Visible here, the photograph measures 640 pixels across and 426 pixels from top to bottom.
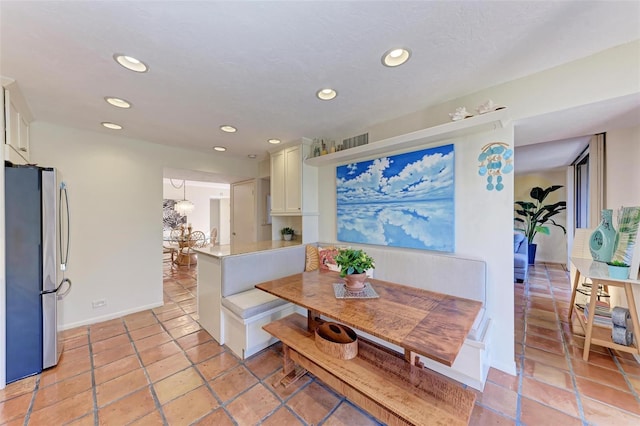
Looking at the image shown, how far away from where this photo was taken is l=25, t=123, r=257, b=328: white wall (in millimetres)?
2725

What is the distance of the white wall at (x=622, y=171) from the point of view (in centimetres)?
199

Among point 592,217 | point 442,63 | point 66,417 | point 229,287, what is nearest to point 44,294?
point 66,417

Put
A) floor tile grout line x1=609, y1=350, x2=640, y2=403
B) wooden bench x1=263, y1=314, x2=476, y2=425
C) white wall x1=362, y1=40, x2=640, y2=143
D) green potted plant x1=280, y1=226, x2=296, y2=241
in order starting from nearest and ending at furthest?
wooden bench x1=263, y1=314, x2=476, y2=425 → white wall x1=362, y1=40, x2=640, y2=143 → floor tile grout line x1=609, y1=350, x2=640, y2=403 → green potted plant x1=280, y1=226, x2=296, y2=241

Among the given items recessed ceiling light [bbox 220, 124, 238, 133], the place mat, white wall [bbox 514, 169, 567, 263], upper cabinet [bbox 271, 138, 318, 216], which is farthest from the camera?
white wall [bbox 514, 169, 567, 263]

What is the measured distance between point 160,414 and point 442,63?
3.07m

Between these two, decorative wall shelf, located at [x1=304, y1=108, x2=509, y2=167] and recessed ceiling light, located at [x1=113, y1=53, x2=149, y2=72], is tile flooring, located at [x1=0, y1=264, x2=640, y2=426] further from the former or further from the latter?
recessed ceiling light, located at [x1=113, y1=53, x2=149, y2=72]

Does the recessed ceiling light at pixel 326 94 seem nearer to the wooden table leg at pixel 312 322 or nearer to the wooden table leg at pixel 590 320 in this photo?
the wooden table leg at pixel 312 322

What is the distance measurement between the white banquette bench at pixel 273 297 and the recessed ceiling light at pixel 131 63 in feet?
5.42

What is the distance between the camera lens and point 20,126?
7.06 ft

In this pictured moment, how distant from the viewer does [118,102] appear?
2.12 metres

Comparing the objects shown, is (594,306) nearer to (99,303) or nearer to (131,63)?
(131,63)

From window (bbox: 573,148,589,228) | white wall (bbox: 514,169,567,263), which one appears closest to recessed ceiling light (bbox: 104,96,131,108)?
window (bbox: 573,148,589,228)

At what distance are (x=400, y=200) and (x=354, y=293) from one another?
1.18 metres

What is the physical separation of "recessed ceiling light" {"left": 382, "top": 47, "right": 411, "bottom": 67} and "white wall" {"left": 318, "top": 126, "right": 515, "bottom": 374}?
3.11ft
